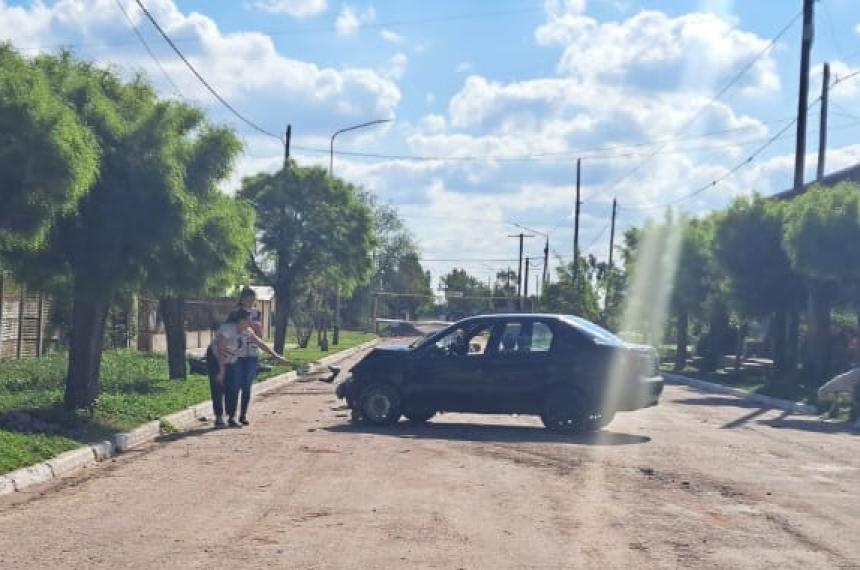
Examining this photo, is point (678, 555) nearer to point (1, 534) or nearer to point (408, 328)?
point (1, 534)

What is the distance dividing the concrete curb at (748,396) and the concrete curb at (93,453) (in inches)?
467

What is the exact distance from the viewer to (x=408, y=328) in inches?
3541

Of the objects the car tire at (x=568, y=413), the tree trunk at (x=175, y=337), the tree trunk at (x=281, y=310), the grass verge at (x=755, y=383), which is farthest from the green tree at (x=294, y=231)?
the car tire at (x=568, y=413)

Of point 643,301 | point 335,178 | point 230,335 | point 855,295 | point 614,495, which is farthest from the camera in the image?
point 643,301

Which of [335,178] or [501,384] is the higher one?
[335,178]

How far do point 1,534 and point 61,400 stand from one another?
29.7 feet

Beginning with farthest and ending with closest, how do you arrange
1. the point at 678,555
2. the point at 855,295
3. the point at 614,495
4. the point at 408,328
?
→ the point at 408,328 < the point at 855,295 < the point at 614,495 < the point at 678,555

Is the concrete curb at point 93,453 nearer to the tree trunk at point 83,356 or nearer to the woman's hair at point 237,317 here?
the tree trunk at point 83,356

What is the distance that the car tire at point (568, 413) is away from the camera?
1697 cm

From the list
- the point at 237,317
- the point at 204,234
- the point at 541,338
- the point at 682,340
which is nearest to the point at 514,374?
the point at 541,338

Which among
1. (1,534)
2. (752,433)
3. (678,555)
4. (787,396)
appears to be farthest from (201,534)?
(787,396)

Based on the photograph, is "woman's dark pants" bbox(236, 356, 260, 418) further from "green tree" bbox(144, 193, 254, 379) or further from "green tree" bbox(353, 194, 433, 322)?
"green tree" bbox(353, 194, 433, 322)

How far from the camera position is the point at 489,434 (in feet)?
55.4

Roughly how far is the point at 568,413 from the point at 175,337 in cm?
1086
